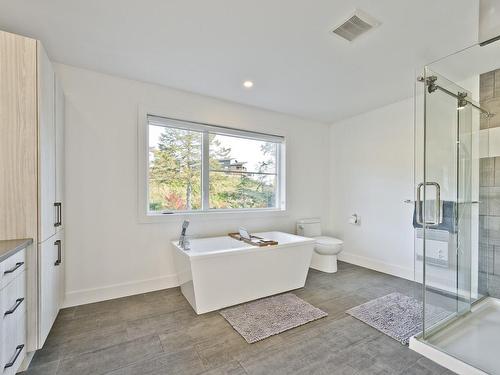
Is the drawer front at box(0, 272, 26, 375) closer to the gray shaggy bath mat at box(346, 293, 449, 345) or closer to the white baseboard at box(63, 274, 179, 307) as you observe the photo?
the white baseboard at box(63, 274, 179, 307)

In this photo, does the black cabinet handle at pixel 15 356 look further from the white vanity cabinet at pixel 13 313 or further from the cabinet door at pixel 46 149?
the cabinet door at pixel 46 149

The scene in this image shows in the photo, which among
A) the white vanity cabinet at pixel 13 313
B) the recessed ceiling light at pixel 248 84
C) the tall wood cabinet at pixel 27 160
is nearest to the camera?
the white vanity cabinet at pixel 13 313

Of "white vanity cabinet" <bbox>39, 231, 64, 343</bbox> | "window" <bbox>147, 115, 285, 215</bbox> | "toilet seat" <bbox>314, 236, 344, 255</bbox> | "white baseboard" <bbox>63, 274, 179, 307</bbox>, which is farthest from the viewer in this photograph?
"toilet seat" <bbox>314, 236, 344, 255</bbox>

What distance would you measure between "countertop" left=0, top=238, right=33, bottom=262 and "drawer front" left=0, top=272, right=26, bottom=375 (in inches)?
6.9

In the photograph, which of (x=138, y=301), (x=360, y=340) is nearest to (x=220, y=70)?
(x=138, y=301)

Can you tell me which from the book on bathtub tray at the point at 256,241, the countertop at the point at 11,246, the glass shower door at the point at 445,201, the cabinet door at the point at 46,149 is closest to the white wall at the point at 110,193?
the book on bathtub tray at the point at 256,241

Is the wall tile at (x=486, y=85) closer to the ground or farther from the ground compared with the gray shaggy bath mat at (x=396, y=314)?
farther from the ground

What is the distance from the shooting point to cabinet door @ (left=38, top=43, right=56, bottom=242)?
1.66m

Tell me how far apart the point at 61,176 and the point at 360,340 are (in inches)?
117

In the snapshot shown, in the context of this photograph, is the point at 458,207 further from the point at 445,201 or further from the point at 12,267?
the point at 12,267

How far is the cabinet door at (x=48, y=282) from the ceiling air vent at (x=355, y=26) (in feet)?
8.82

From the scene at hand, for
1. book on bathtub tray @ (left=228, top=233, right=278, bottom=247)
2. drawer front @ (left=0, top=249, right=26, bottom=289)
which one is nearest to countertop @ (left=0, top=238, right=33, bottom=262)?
drawer front @ (left=0, top=249, right=26, bottom=289)

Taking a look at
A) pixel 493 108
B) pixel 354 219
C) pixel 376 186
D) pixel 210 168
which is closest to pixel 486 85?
pixel 493 108

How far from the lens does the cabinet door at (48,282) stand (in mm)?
1655
